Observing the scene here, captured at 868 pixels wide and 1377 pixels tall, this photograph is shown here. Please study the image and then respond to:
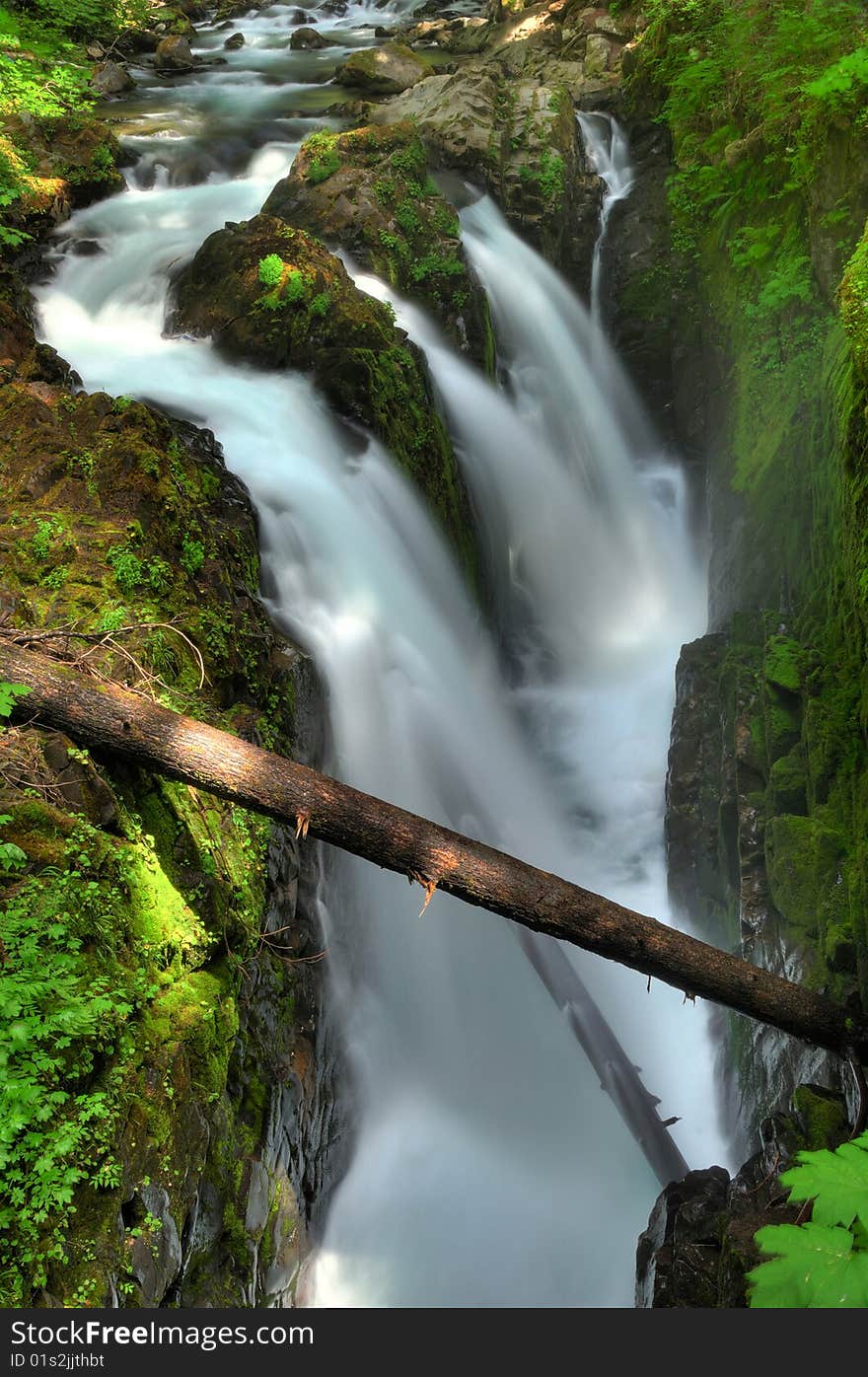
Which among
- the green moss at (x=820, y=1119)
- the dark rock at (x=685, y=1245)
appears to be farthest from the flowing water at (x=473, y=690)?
the green moss at (x=820, y=1119)

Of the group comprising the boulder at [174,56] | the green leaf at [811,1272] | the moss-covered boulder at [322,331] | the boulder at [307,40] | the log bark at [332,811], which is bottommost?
the green leaf at [811,1272]

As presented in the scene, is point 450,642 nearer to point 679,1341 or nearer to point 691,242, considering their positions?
point 679,1341

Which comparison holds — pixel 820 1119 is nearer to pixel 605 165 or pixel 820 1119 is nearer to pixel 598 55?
pixel 605 165

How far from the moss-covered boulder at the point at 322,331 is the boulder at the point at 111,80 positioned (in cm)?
726

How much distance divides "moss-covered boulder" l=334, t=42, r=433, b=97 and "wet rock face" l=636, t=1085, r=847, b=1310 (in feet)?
52.6

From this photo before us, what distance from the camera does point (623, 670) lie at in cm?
1013

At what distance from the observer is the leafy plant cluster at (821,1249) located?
5.66 feet

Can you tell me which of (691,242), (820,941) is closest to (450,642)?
(820,941)

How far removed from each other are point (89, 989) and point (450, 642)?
5.53 m

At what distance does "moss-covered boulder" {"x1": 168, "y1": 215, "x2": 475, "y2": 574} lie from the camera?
27.3 ft

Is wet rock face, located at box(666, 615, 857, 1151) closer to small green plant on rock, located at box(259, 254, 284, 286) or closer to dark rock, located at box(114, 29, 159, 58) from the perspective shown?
small green plant on rock, located at box(259, 254, 284, 286)

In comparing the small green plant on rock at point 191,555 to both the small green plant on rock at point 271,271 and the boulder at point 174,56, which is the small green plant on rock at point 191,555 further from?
the boulder at point 174,56

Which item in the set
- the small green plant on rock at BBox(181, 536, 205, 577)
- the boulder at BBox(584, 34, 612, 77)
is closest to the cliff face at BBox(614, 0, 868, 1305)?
the boulder at BBox(584, 34, 612, 77)

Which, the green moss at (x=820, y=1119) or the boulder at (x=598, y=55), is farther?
the boulder at (x=598, y=55)
